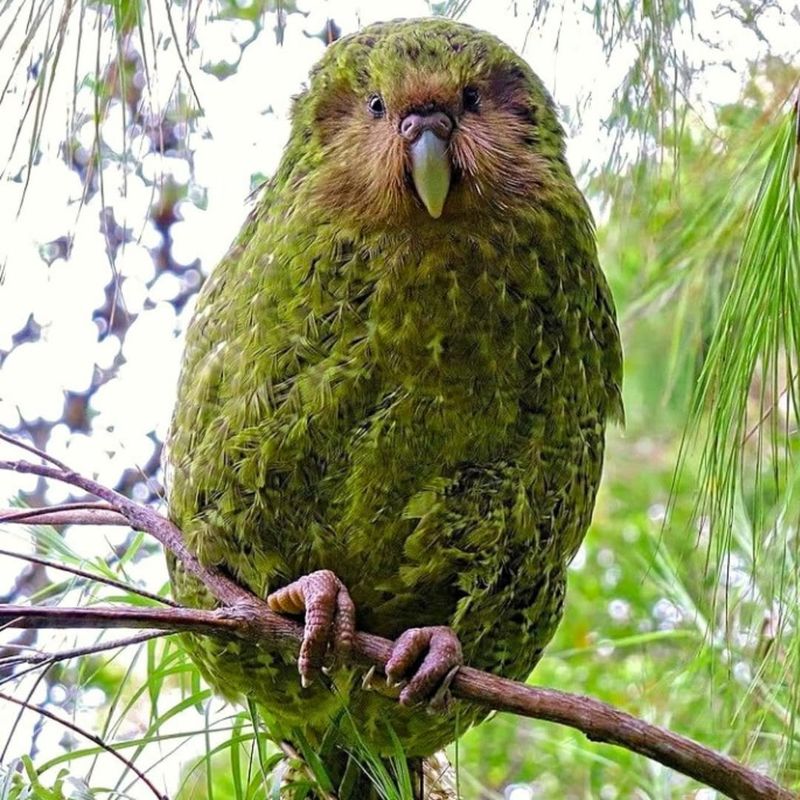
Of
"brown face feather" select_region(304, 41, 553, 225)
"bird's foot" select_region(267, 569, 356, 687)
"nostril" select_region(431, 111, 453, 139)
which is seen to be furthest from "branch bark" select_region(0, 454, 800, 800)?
"nostril" select_region(431, 111, 453, 139)

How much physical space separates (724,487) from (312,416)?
1.99 feet

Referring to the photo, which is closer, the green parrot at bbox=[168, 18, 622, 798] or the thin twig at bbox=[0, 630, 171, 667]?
the thin twig at bbox=[0, 630, 171, 667]

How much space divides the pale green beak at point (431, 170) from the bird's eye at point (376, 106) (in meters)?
0.13

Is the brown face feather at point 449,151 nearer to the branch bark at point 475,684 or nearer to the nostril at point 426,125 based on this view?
the nostril at point 426,125

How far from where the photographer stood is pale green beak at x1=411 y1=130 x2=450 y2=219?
6.08ft

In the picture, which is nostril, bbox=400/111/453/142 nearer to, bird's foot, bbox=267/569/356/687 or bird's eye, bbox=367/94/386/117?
bird's eye, bbox=367/94/386/117

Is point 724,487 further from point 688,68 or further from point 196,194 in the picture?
point 196,194

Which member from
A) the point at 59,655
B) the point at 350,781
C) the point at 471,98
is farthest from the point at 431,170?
the point at 350,781

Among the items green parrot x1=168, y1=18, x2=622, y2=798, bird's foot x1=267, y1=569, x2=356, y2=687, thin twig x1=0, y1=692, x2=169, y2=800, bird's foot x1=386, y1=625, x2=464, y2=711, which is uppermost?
green parrot x1=168, y1=18, x2=622, y2=798

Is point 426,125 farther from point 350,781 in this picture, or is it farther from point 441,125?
point 350,781

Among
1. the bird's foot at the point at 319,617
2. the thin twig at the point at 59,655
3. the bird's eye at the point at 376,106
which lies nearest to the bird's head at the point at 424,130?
the bird's eye at the point at 376,106

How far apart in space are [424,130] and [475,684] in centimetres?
81

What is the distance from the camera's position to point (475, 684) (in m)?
1.64

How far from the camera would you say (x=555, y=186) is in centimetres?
204
